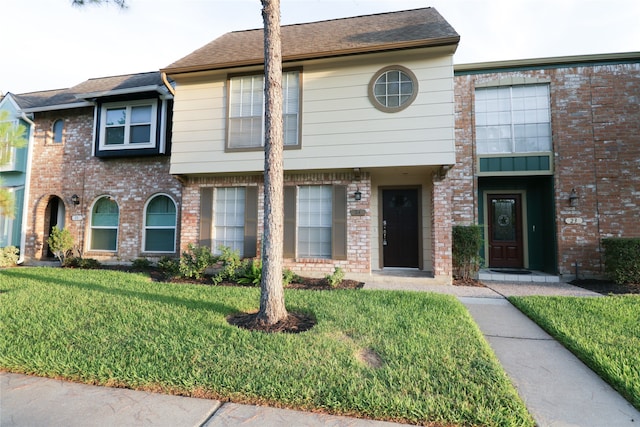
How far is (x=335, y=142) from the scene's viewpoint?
692 cm

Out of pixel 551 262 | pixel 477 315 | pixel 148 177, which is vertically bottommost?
pixel 477 315

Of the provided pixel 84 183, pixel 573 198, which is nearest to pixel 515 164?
pixel 573 198

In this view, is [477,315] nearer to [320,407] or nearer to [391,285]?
[391,285]

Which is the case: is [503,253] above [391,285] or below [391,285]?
above

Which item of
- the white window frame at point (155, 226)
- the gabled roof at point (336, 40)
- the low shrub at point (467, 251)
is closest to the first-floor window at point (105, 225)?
the white window frame at point (155, 226)

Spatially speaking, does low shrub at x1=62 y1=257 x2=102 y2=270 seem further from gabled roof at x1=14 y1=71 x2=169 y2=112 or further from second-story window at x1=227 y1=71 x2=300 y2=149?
second-story window at x1=227 y1=71 x2=300 y2=149

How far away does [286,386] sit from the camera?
7.59ft

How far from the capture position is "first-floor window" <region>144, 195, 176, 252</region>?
30.0 ft

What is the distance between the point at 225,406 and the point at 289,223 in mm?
5398

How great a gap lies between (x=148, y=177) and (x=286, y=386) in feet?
29.4

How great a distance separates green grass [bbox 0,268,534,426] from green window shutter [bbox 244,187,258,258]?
111 inches

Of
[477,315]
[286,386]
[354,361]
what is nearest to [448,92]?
[477,315]

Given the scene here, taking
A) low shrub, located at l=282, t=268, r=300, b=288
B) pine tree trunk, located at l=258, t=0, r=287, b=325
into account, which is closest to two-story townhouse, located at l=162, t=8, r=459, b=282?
low shrub, located at l=282, t=268, r=300, b=288

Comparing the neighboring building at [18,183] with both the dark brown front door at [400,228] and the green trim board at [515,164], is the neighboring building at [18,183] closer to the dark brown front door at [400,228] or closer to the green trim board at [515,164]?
the dark brown front door at [400,228]
